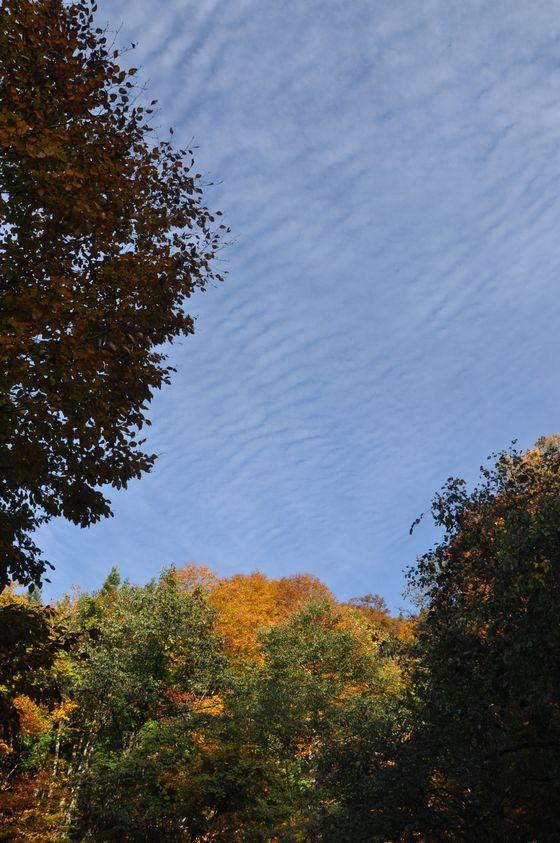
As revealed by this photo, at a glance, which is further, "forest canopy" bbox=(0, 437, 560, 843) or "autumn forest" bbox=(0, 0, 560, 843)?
"forest canopy" bbox=(0, 437, 560, 843)

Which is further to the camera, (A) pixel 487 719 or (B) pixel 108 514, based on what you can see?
(A) pixel 487 719

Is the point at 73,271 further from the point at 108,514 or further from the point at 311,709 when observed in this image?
the point at 311,709

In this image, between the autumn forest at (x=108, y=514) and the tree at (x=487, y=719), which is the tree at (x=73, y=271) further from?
the tree at (x=487, y=719)

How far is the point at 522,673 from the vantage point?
10.3m

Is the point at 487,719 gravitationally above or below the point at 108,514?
below

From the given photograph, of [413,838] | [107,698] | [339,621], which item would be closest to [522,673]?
[413,838]

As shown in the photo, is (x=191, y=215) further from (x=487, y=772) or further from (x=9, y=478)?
(x=487, y=772)

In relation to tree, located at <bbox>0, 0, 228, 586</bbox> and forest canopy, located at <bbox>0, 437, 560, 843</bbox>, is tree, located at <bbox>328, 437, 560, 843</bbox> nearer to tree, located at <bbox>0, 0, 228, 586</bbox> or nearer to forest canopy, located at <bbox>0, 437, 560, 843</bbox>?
forest canopy, located at <bbox>0, 437, 560, 843</bbox>

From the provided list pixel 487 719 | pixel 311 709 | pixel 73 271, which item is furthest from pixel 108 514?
pixel 311 709

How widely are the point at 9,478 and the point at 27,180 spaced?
4.55 metres

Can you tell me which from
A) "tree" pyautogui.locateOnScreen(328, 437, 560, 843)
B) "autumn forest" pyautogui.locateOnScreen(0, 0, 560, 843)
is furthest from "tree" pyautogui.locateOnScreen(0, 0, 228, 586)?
"tree" pyautogui.locateOnScreen(328, 437, 560, 843)

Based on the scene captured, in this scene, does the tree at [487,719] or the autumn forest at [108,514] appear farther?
the tree at [487,719]

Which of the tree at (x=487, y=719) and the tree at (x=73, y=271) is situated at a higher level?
the tree at (x=73, y=271)

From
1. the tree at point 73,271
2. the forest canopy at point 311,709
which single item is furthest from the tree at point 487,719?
the tree at point 73,271
